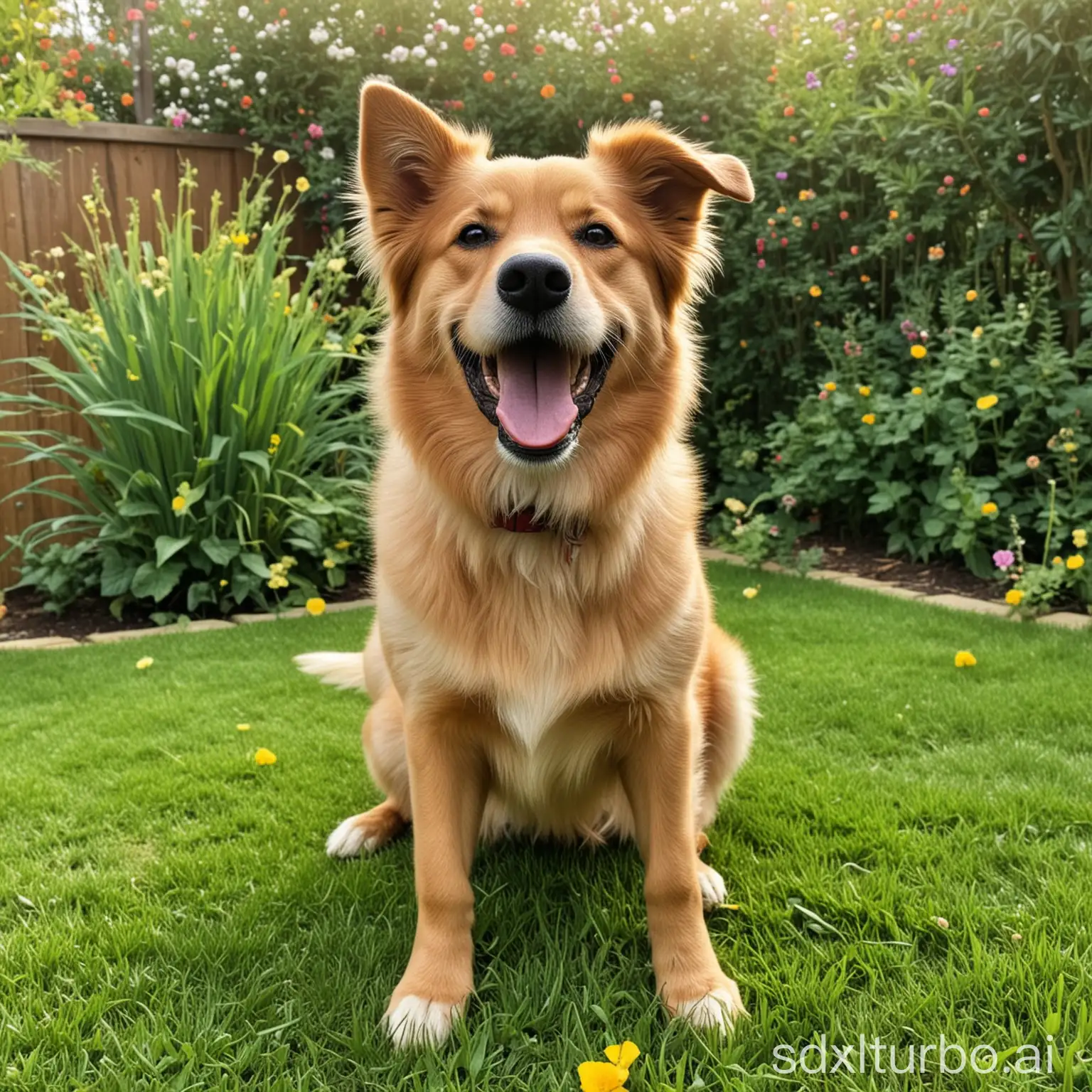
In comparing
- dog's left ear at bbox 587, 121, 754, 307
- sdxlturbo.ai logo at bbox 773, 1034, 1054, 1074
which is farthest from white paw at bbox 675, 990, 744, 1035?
dog's left ear at bbox 587, 121, 754, 307

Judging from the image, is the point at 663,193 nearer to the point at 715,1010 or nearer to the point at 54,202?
the point at 715,1010

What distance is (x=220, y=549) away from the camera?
4.54 m

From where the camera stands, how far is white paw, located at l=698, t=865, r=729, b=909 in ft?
6.66

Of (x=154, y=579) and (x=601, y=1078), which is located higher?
(x=601, y=1078)

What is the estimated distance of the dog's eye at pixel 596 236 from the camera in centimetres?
202

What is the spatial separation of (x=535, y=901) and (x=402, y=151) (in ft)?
5.80

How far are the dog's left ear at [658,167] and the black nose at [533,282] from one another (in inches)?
19.3

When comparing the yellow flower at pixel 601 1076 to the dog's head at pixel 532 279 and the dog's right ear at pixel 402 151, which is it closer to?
the dog's head at pixel 532 279

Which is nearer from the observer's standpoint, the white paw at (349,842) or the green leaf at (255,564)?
the white paw at (349,842)

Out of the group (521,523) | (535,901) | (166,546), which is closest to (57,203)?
(166,546)

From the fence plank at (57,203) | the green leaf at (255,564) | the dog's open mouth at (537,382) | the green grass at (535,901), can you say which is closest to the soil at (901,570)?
the green grass at (535,901)

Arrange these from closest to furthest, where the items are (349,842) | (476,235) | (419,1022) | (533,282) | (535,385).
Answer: (419,1022), (533,282), (535,385), (476,235), (349,842)

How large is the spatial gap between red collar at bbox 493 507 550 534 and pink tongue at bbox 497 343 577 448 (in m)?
0.21

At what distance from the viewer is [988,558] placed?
4660 millimetres
